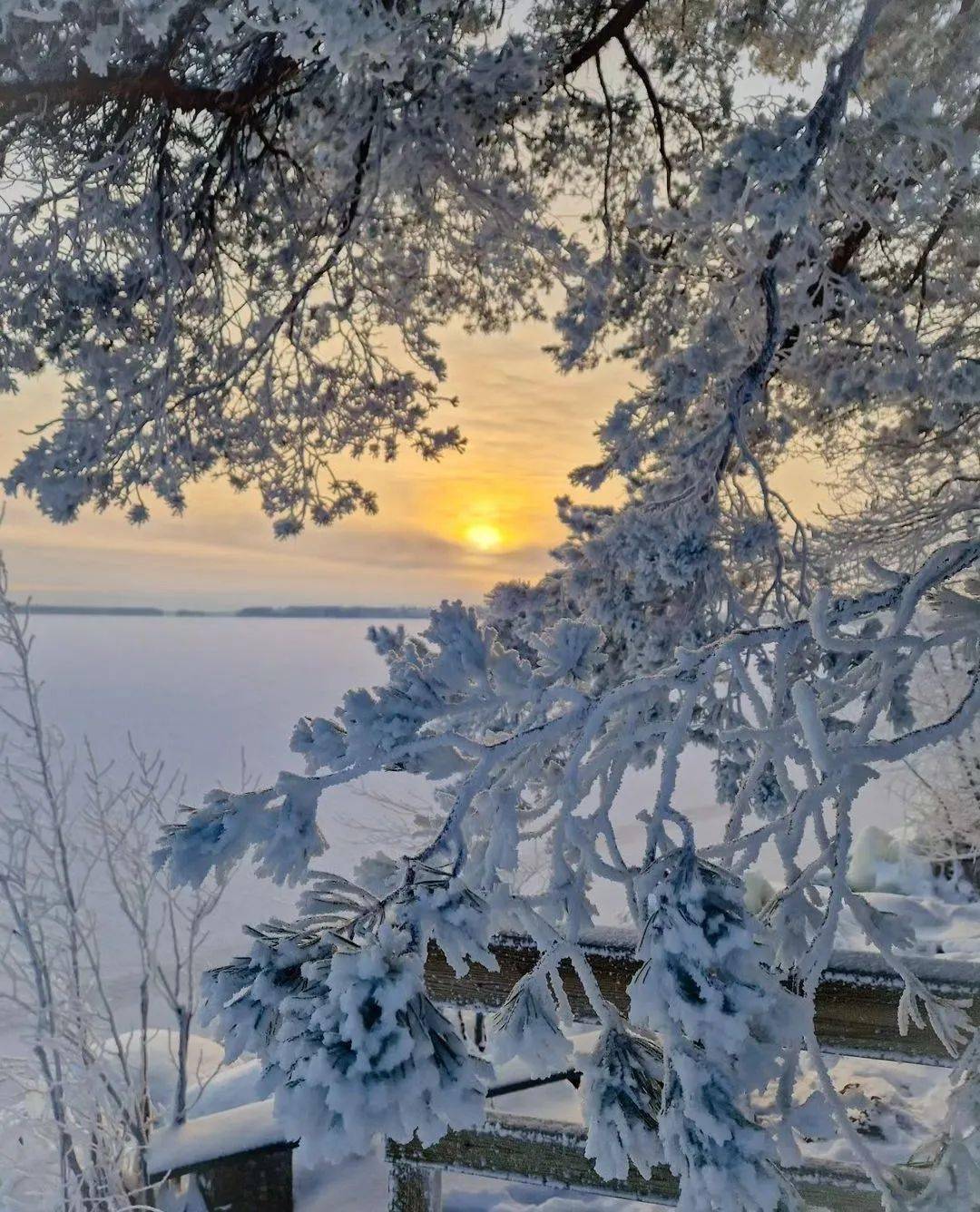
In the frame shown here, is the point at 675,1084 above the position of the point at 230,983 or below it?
below

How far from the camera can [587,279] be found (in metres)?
3.54

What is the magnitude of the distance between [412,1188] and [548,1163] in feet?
1.39

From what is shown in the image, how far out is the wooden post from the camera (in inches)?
93.1

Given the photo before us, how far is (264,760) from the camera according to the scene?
66.0 ft

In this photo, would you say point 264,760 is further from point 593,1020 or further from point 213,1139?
point 593,1020

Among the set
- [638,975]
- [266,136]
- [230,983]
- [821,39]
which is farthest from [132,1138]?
[821,39]

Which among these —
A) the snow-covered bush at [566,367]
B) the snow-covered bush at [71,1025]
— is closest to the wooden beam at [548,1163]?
the snow-covered bush at [566,367]

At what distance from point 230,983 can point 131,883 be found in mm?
5054

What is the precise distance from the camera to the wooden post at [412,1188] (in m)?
2.37

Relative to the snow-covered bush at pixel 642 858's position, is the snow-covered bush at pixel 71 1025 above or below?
below

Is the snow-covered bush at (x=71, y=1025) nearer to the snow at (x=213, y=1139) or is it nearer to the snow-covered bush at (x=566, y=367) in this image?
the snow at (x=213, y=1139)

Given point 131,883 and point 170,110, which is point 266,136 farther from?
point 131,883

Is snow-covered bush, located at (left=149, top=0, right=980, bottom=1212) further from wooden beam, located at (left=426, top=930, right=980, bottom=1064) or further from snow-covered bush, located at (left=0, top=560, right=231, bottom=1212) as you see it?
snow-covered bush, located at (left=0, top=560, right=231, bottom=1212)

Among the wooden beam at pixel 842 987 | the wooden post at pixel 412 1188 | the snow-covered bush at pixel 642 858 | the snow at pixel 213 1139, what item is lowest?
the snow at pixel 213 1139
